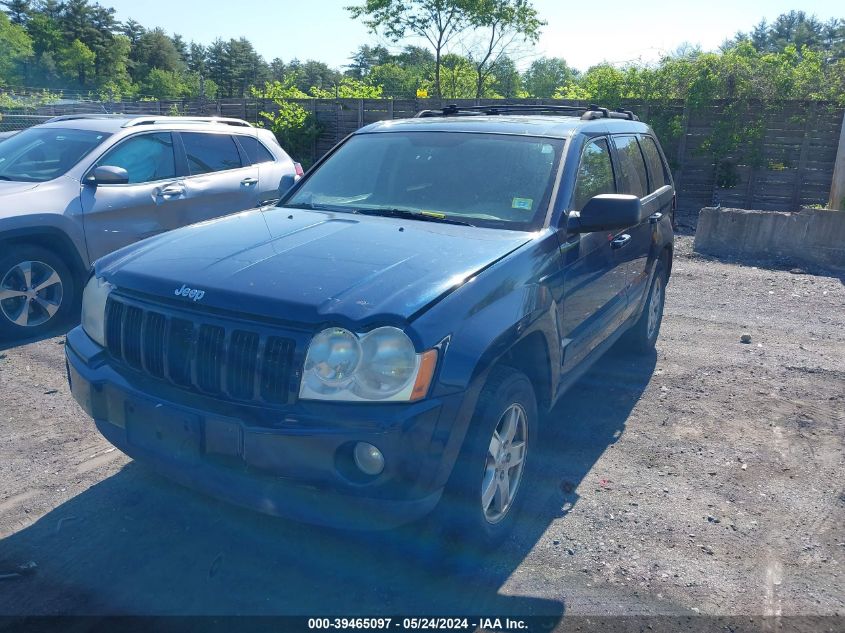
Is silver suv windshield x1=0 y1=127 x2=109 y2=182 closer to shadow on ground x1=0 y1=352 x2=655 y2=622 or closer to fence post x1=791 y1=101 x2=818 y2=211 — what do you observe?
shadow on ground x1=0 y1=352 x2=655 y2=622

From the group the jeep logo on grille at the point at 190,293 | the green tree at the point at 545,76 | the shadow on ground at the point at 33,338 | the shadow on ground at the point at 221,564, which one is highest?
the green tree at the point at 545,76

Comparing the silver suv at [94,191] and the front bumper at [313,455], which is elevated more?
the silver suv at [94,191]

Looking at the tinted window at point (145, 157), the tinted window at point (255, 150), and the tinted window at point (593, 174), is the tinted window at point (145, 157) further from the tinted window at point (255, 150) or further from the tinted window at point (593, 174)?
the tinted window at point (593, 174)

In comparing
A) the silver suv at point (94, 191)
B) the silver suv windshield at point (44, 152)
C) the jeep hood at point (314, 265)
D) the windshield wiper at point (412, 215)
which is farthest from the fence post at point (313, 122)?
the jeep hood at point (314, 265)

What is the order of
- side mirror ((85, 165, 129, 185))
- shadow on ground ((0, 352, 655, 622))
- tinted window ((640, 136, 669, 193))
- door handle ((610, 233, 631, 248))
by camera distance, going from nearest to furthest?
1. shadow on ground ((0, 352, 655, 622))
2. door handle ((610, 233, 631, 248))
3. tinted window ((640, 136, 669, 193))
4. side mirror ((85, 165, 129, 185))

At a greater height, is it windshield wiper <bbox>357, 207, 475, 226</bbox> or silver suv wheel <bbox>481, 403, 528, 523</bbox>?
windshield wiper <bbox>357, 207, 475, 226</bbox>

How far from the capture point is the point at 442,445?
263cm

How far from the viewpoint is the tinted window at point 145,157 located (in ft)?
21.6

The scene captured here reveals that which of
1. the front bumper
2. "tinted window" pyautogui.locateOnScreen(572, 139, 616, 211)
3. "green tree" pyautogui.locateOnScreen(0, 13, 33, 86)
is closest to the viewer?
the front bumper

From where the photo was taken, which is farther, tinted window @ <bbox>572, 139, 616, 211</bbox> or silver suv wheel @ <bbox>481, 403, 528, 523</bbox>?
tinted window @ <bbox>572, 139, 616, 211</bbox>

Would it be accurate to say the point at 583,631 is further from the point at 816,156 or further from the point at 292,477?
the point at 816,156

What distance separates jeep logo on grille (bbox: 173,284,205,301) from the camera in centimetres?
286

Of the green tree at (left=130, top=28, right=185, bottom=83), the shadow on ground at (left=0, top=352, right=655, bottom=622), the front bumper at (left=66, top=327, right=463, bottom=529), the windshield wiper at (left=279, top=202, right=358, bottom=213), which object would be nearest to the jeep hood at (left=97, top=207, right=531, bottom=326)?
→ the windshield wiper at (left=279, top=202, right=358, bottom=213)

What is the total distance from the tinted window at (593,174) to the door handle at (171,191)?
13.7 ft
